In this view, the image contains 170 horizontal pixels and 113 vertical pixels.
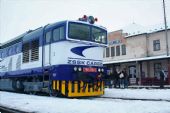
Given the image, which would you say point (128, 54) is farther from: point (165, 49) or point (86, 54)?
point (86, 54)

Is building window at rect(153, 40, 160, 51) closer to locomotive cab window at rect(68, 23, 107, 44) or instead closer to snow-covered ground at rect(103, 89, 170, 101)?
snow-covered ground at rect(103, 89, 170, 101)

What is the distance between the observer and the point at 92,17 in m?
13.2

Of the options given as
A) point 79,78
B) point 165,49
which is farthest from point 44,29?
point 165,49

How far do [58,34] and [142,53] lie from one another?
19.7m

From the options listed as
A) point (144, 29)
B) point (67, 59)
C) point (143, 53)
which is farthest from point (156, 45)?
point (67, 59)

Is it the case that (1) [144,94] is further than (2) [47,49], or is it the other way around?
(1) [144,94]

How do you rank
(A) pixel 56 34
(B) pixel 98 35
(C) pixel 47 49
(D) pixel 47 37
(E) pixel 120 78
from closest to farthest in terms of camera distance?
(A) pixel 56 34 → (C) pixel 47 49 → (D) pixel 47 37 → (B) pixel 98 35 → (E) pixel 120 78

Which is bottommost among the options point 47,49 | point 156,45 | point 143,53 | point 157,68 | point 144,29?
point 157,68

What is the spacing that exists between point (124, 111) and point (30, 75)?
809cm

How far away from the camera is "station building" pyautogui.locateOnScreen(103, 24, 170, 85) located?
92.6 feet

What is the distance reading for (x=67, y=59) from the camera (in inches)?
464

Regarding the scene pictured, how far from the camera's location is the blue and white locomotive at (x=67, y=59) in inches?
464

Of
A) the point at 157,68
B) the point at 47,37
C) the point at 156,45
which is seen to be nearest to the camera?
the point at 47,37

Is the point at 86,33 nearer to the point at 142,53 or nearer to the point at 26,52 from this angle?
the point at 26,52
